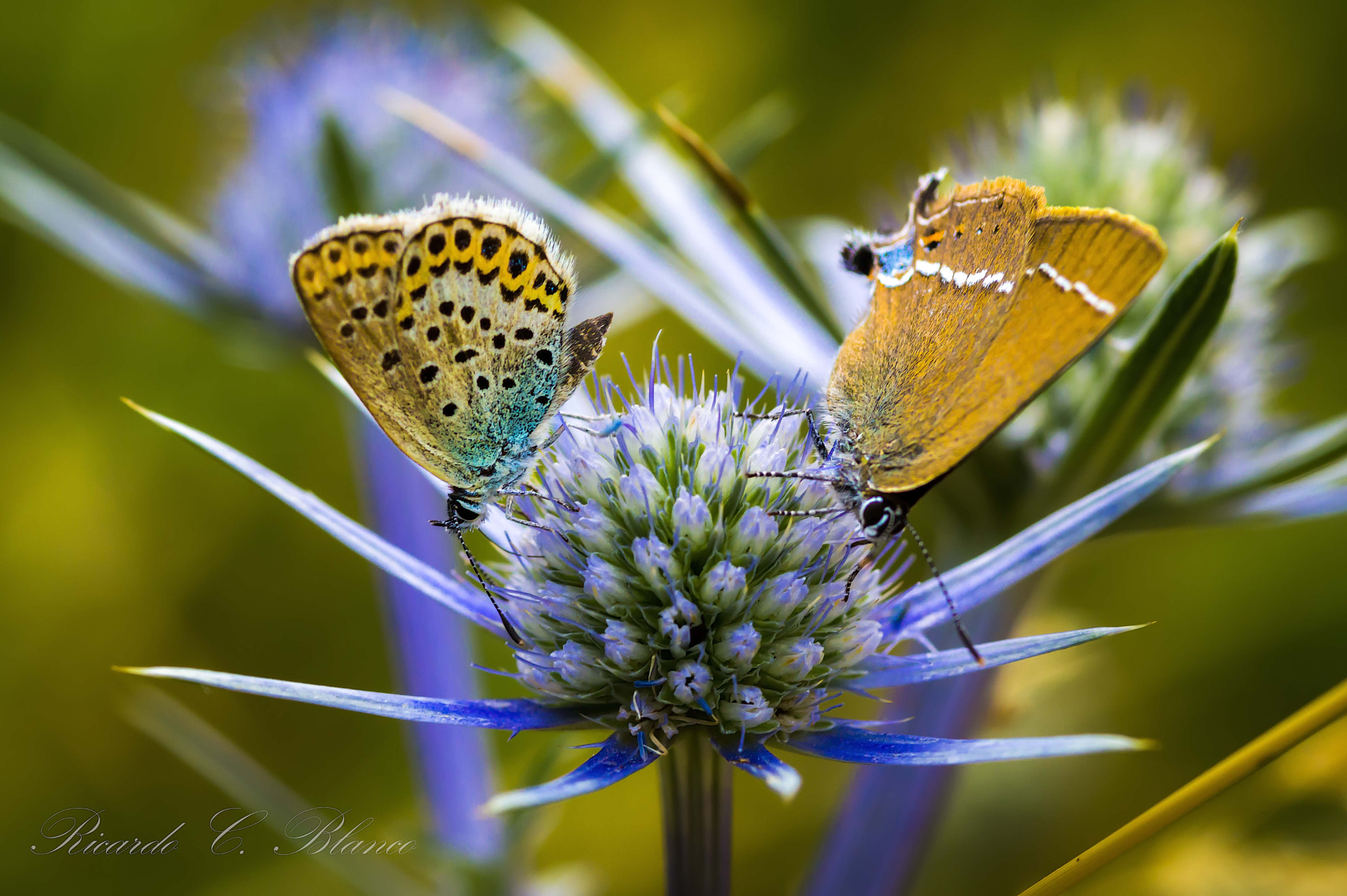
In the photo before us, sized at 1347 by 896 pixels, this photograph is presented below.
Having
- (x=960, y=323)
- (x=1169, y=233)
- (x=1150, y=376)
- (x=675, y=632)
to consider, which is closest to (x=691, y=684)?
(x=675, y=632)

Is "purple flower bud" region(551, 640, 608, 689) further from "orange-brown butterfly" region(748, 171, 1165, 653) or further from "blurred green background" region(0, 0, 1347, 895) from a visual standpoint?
"blurred green background" region(0, 0, 1347, 895)

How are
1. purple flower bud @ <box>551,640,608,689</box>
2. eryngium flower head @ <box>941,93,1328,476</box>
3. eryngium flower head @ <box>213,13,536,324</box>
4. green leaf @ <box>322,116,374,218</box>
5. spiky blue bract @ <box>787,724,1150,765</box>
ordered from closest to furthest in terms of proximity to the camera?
spiky blue bract @ <box>787,724,1150,765</box> → purple flower bud @ <box>551,640,608,689</box> → green leaf @ <box>322,116,374,218</box> → eryngium flower head @ <box>941,93,1328,476</box> → eryngium flower head @ <box>213,13,536,324</box>

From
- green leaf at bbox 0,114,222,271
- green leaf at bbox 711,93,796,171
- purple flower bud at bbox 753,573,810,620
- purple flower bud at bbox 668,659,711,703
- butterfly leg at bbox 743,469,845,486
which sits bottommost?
purple flower bud at bbox 668,659,711,703

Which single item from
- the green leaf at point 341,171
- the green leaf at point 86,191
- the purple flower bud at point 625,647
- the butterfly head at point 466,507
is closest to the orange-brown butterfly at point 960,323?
the purple flower bud at point 625,647

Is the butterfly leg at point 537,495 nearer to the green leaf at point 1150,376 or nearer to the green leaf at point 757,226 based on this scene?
the green leaf at point 757,226

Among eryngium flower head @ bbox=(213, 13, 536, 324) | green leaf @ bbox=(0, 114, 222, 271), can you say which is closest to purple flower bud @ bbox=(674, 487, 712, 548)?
eryngium flower head @ bbox=(213, 13, 536, 324)
